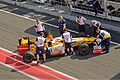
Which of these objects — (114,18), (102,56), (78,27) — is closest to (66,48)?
A: (102,56)

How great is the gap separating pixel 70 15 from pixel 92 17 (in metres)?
1.75

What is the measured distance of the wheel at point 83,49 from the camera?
15875 millimetres

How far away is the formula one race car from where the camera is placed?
51.5 ft

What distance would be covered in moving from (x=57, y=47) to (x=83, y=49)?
1.55 m

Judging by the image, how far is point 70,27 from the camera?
20.1m

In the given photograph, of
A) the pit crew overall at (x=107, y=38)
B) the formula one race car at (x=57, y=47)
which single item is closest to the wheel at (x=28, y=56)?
the formula one race car at (x=57, y=47)

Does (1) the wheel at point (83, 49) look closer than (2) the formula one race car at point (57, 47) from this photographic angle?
No

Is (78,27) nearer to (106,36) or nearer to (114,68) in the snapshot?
(106,36)

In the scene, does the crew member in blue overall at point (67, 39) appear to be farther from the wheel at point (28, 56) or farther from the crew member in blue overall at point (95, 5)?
the crew member in blue overall at point (95, 5)

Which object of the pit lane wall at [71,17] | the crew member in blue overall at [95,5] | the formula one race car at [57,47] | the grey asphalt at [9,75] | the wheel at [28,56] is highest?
the crew member in blue overall at [95,5]

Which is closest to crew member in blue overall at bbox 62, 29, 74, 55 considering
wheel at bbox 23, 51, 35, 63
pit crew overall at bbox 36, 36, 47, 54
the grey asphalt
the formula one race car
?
the formula one race car

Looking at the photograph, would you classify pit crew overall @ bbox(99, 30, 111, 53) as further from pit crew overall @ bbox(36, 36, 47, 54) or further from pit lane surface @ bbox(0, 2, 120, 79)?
pit crew overall @ bbox(36, 36, 47, 54)

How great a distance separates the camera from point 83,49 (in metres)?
15.9

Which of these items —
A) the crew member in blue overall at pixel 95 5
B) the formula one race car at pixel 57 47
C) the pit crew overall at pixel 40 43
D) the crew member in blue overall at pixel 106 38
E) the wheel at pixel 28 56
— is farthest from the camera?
the crew member in blue overall at pixel 95 5
